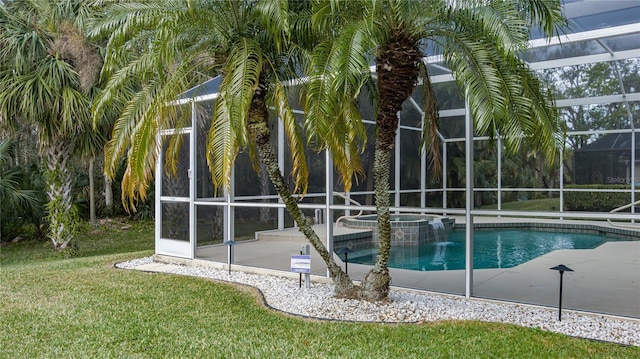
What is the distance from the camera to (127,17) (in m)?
5.45

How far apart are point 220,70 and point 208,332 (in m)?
2.95

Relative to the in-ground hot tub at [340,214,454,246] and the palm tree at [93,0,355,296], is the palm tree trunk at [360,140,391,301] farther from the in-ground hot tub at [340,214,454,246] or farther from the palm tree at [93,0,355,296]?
the in-ground hot tub at [340,214,454,246]

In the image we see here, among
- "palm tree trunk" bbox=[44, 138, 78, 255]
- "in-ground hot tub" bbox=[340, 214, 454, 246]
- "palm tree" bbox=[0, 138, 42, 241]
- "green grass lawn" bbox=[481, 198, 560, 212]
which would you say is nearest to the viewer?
"palm tree trunk" bbox=[44, 138, 78, 255]

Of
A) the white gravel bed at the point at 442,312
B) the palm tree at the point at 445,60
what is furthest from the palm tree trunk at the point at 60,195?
the palm tree at the point at 445,60

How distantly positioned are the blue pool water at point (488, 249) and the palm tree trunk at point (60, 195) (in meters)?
6.01

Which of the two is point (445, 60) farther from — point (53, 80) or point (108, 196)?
point (108, 196)

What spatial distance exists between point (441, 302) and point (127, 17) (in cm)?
477

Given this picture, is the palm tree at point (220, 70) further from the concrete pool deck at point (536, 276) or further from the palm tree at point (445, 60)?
the concrete pool deck at point (536, 276)

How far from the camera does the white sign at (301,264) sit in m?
6.25

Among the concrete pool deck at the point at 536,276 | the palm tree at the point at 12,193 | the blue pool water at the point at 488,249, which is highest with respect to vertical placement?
the palm tree at the point at 12,193

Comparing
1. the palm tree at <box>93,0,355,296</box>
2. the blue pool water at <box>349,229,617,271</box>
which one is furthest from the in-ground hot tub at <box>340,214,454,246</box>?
the palm tree at <box>93,0,355,296</box>

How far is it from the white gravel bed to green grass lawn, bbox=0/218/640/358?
25 cm

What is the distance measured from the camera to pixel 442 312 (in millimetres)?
5352

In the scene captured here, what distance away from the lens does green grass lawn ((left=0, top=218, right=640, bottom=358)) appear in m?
4.16
